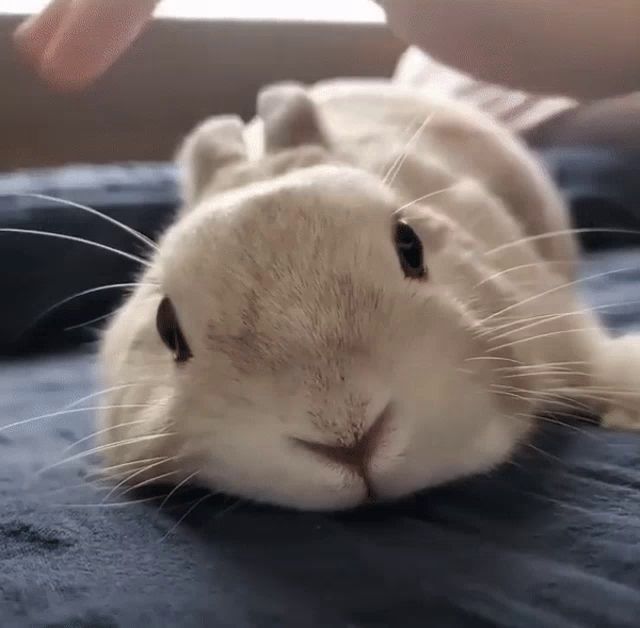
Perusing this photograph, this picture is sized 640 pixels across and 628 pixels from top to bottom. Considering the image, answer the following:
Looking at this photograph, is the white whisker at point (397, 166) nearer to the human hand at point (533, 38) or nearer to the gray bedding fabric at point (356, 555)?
the human hand at point (533, 38)

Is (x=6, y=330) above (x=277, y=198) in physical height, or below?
below

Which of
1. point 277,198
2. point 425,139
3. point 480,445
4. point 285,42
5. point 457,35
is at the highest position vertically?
point 285,42

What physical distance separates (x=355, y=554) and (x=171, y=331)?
0.31 metres

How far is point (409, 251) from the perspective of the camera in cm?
93

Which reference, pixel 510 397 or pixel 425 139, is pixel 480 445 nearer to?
pixel 510 397

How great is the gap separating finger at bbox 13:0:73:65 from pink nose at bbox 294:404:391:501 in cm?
54

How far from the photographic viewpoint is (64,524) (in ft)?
3.00

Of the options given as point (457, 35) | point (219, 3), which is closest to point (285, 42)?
point (219, 3)

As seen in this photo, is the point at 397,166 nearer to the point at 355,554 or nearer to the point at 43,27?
the point at 43,27

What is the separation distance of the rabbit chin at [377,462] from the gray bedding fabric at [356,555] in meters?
0.03

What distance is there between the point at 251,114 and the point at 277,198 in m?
2.55

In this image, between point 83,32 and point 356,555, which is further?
point 83,32

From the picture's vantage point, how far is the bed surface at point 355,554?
0.69 m

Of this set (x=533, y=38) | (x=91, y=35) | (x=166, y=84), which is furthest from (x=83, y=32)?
(x=166, y=84)
